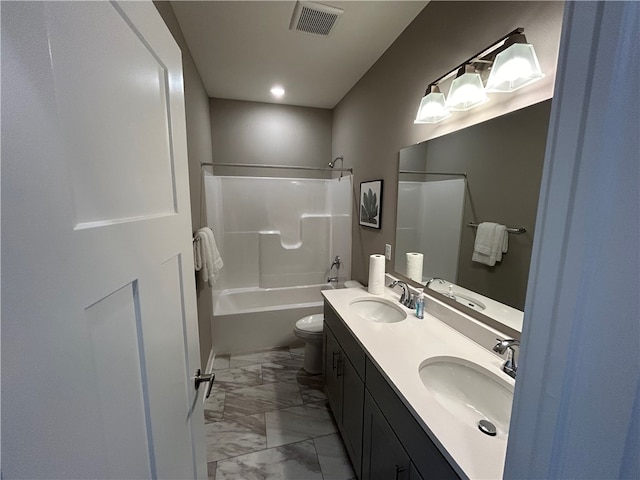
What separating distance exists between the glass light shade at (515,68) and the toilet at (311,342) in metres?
2.11

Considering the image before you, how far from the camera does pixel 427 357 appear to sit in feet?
3.67

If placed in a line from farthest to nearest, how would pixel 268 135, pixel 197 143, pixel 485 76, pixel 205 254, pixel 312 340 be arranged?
1. pixel 268 135
2. pixel 312 340
3. pixel 197 143
4. pixel 205 254
5. pixel 485 76

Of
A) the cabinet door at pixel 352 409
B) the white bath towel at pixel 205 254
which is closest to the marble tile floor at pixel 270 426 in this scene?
the cabinet door at pixel 352 409

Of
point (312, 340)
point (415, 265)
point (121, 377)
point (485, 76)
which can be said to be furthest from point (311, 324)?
point (485, 76)

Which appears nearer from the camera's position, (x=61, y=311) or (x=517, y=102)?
(x=61, y=311)

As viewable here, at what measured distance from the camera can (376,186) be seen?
7.06 feet

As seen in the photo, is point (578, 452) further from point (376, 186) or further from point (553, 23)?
point (376, 186)

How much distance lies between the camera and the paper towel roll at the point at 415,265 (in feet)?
5.60

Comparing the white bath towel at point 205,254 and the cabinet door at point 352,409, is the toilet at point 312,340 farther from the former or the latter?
the white bath towel at point 205,254

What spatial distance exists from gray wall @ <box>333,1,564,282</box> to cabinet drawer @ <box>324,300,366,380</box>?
62 centimetres

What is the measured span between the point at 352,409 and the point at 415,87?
80.2 inches

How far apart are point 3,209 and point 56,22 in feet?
0.97

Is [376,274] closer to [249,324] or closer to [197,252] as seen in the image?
[197,252]

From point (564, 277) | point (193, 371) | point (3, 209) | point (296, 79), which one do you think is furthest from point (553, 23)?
point (296, 79)
